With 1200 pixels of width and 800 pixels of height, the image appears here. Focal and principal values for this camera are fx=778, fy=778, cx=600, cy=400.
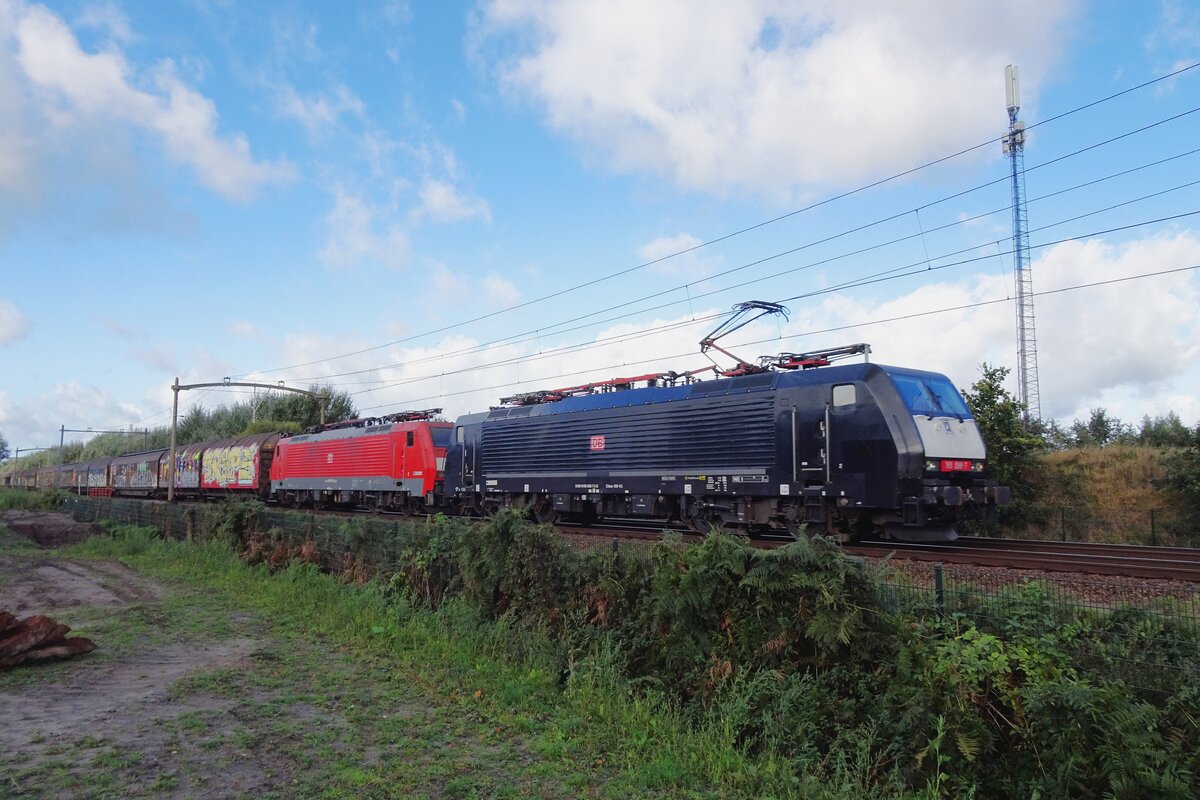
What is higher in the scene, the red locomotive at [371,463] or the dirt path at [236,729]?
the red locomotive at [371,463]

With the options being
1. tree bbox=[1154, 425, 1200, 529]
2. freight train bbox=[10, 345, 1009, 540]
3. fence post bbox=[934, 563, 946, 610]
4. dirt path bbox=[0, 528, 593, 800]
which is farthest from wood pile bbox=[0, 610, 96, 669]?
tree bbox=[1154, 425, 1200, 529]

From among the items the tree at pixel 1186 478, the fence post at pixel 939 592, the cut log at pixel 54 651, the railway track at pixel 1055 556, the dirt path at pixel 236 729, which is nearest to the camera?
the dirt path at pixel 236 729

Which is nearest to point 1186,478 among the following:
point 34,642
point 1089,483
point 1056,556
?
point 1089,483

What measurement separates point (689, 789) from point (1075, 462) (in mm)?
19627

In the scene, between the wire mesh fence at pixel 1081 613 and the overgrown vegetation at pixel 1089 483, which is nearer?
the wire mesh fence at pixel 1081 613

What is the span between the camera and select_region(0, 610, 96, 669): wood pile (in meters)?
8.09

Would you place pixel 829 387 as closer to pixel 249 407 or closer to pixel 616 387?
pixel 616 387

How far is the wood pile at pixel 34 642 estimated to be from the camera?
8086mm

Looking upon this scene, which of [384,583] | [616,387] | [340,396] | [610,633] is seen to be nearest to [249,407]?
[340,396]

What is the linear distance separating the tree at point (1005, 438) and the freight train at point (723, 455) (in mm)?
5664

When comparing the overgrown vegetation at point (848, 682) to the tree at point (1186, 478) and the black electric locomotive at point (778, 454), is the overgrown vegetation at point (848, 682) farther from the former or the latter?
the tree at point (1186, 478)

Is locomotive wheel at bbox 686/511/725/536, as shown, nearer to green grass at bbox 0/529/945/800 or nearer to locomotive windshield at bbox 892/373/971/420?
locomotive windshield at bbox 892/373/971/420

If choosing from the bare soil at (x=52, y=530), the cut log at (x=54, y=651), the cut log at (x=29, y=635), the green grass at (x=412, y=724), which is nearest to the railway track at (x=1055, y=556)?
the green grass at (x=412, y=724)

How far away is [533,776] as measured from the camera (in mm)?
5676
